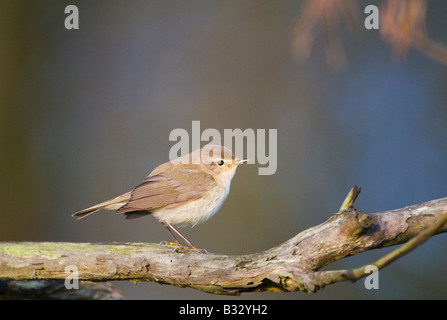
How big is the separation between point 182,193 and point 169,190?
12 centimetres

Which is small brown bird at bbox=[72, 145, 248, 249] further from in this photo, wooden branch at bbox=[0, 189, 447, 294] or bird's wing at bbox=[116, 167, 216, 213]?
wooden branch at bbox=[0, 189, 447, 294]

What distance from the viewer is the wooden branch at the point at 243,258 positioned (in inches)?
93.7

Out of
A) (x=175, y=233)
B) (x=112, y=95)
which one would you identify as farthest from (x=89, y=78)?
(x=175, y=233)

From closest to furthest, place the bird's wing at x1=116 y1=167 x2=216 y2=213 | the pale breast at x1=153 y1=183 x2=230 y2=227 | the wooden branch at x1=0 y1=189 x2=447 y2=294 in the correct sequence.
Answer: the wooden branch at x1=0 y1=189 x2=447 y2=294 < the bird's wing at x1=116 y1=167 x2=216 y2=213 < the pale breast at x1=153 y1=183 x2=230 y2=227

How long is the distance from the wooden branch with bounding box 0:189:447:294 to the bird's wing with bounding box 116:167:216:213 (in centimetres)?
72

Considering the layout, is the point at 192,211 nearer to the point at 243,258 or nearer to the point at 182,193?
the point at 182,193

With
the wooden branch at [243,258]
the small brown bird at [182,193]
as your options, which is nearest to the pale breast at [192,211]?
the small brown bird at [182,193]

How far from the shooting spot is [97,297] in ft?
12.2

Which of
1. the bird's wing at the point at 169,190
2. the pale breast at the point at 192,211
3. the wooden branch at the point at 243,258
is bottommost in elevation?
the wooden branch at the point at 243,258

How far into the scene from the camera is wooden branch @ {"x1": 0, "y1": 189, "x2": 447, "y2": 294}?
2.38 metres

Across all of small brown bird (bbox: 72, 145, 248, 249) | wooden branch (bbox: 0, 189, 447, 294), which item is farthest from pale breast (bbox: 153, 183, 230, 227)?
wooden branch (bbox: 0, 189, 447, 294)

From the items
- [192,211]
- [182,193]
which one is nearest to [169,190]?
[182,193]

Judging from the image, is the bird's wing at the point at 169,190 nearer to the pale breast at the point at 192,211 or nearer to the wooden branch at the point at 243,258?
the pale breast at the point at 192,211

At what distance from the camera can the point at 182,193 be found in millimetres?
3885
